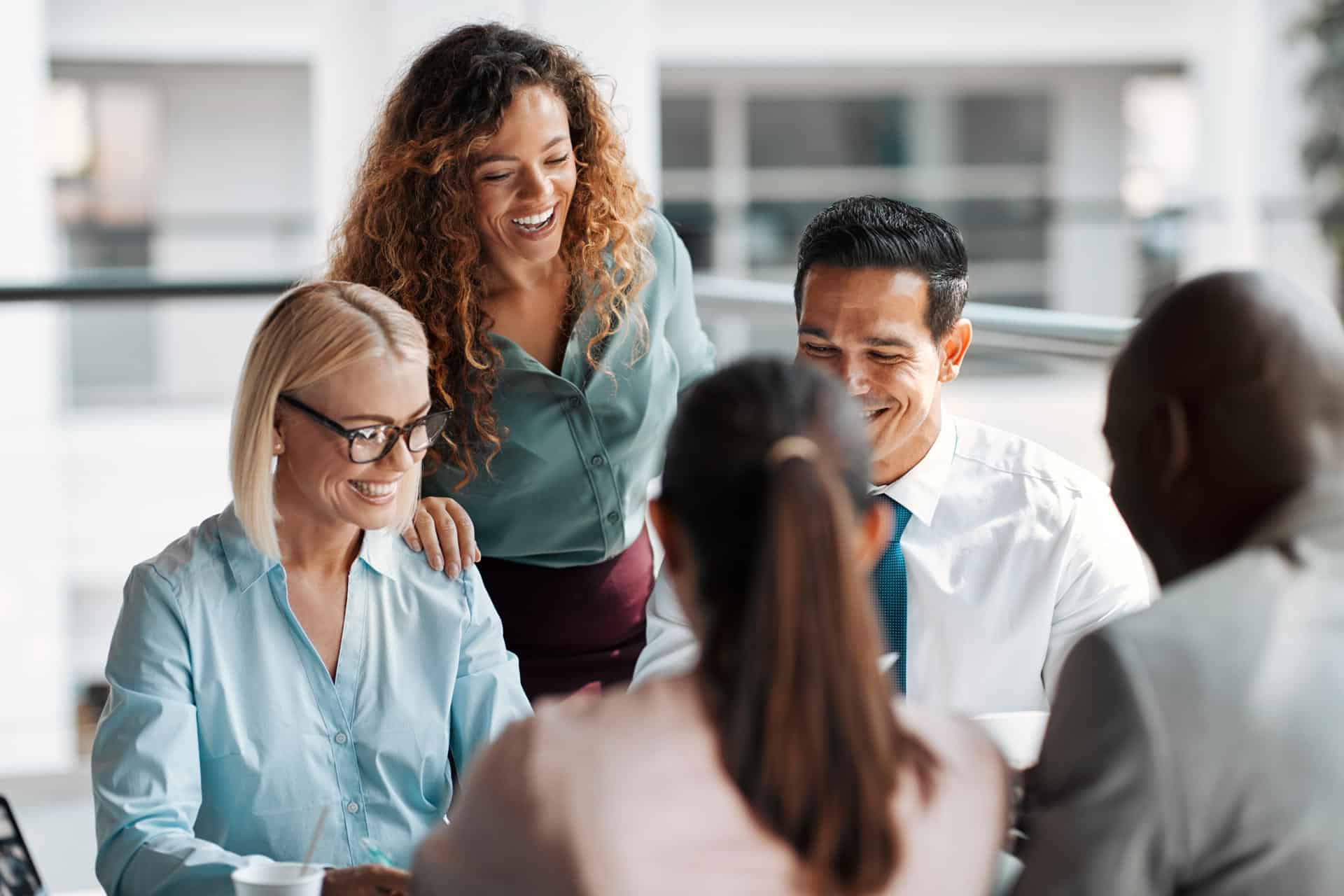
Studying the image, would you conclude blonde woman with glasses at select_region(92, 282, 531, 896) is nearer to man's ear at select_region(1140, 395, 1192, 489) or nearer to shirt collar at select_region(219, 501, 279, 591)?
shirt collar at select_region(219, 501, 279, 591)

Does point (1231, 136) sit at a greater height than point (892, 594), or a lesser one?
greater

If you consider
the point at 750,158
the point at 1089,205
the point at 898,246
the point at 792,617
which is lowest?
the point at 792,617

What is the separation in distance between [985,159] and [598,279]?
10597mm

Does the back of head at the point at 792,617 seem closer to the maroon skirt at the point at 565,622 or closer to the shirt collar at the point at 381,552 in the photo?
the shirt collar at the point at 381,552

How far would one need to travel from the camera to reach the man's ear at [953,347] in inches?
68.7

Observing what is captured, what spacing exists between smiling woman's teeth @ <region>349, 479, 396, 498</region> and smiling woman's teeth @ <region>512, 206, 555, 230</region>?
44cm

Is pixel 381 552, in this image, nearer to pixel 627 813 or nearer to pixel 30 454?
pixel 627 813

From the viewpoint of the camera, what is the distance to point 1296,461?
0.89 metres

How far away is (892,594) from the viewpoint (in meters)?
1.65

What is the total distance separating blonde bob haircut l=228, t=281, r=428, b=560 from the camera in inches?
56.7

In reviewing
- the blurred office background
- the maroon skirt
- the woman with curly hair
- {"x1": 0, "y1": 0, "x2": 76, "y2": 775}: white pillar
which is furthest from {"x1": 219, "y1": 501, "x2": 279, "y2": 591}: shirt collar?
the blurred office background

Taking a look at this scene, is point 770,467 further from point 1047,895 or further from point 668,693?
point 1047,895

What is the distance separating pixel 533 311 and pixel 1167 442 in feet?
3.65

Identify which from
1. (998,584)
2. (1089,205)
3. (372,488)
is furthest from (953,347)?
(1089,205)
